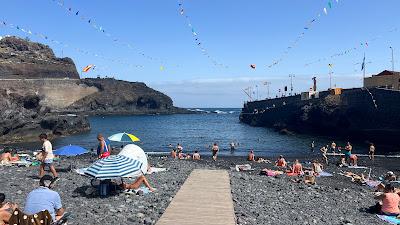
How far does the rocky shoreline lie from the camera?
11297mm

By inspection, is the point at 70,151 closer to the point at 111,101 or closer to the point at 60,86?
the point at 60,86

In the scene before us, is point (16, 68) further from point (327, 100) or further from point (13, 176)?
point (13, 176)

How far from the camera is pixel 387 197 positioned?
1330 cm

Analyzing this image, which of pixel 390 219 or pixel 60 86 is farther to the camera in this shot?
pixel 60 86

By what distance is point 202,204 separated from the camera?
1186 cm

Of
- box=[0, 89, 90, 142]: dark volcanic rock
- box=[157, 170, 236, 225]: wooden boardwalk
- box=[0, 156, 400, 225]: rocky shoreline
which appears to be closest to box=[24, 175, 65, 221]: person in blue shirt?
box=[0, 156, 400, 225]: rocky shoreline

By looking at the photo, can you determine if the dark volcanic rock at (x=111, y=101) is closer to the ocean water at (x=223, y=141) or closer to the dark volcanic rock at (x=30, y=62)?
the dark volcanic rock at (x=30, y=62)

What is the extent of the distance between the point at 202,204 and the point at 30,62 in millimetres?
165331

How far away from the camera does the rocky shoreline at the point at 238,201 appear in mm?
11297

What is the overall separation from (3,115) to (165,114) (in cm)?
13939

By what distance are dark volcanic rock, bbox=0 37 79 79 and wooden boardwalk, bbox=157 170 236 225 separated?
14069 centimetres

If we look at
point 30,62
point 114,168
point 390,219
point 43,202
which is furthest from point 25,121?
point 30,62

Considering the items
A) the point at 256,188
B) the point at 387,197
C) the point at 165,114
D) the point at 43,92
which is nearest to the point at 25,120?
the point at 256,188

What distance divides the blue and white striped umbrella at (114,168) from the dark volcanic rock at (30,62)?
141m
